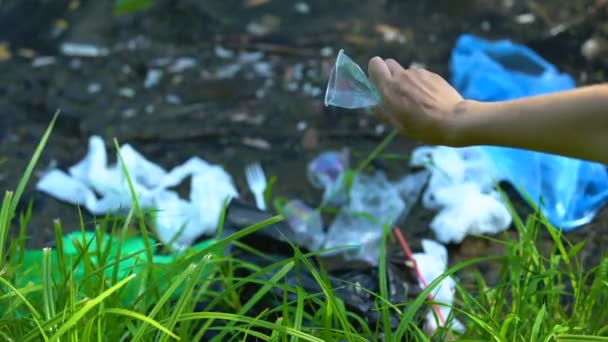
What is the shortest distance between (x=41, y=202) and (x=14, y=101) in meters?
0.67

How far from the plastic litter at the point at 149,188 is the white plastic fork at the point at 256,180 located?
0.06m

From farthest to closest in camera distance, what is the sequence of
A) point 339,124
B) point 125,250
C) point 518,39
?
point 518,39
point 339,124
point 125,250

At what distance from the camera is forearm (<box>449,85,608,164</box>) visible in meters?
1.19

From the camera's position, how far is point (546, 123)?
1229 mm

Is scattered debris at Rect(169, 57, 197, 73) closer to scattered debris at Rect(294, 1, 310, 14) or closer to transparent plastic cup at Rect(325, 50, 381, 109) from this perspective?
scattered debris at Rect(294, 1, 310, 14)

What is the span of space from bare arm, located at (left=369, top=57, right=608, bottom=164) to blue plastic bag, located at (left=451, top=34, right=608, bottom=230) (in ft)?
3.22

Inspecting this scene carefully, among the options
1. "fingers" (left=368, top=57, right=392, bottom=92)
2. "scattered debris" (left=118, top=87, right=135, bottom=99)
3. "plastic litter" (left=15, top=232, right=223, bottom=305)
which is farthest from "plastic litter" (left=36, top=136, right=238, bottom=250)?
"fingers" (left=368, top=57, right=392, bottom=92)

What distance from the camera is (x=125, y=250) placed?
222cm

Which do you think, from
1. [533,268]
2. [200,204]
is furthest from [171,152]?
[533,268]

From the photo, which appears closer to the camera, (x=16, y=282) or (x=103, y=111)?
(x=16, y=282)

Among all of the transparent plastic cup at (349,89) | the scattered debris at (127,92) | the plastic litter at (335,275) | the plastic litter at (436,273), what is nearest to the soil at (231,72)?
the scattered debris at (127,92)

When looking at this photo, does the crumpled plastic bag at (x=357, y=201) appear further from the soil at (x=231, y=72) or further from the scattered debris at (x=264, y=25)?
the scattered debris at (x=264, y=25)

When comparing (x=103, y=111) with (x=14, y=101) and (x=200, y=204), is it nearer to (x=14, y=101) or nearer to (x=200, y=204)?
(x=14, y=101)

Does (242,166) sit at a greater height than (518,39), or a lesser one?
lesser
